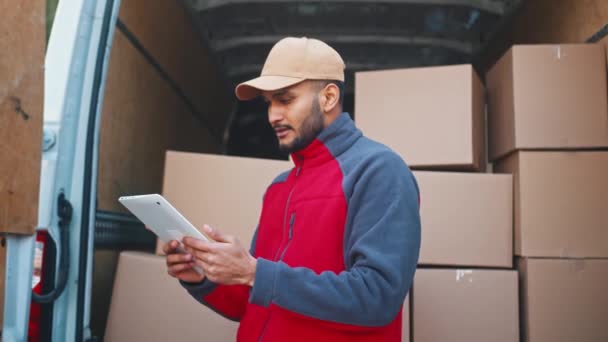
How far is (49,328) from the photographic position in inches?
58.3

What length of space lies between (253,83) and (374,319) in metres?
0.60

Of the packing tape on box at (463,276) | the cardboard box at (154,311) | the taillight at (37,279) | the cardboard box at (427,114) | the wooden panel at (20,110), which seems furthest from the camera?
the cardboard box at (427,114)

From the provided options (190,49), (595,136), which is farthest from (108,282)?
(595,136)

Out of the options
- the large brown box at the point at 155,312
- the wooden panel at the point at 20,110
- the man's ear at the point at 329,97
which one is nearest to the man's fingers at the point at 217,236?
the wooden panel at the point at 20,110

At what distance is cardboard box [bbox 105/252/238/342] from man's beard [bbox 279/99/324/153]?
0.72 m

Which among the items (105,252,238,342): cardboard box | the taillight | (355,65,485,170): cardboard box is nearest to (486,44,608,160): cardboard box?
(355,65,485,170): cardboard box

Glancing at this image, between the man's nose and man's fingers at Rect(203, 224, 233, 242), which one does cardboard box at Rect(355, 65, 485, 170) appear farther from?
man's fingers at Rect(203, 224, 233, 242)

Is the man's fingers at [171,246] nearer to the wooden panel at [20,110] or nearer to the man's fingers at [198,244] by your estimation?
the man's fingers at [198,244]

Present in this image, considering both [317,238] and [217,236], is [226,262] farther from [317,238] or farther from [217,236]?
[317,238]

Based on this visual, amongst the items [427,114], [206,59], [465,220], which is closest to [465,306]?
[465,220]

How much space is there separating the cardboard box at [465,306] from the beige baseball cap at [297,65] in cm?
86

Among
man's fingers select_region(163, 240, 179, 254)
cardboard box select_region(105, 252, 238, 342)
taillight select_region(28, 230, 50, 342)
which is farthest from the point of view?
cardboard box select_region(105, 252, 238, 342)

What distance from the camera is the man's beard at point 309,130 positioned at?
57.4 inches

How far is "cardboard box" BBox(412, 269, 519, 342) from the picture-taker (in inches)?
77.5
